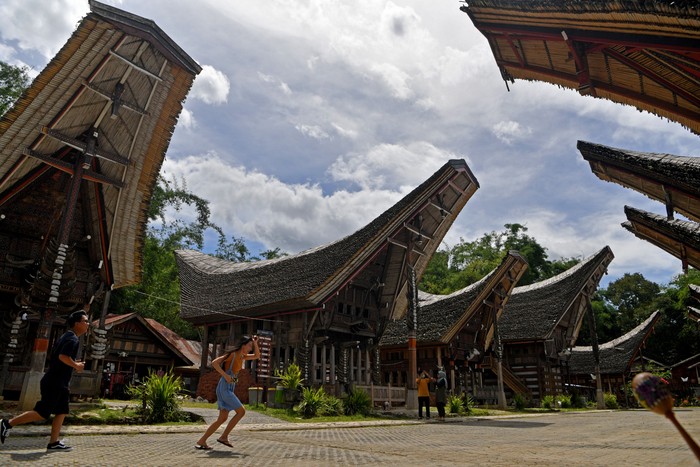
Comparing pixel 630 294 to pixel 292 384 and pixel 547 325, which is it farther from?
pixel 292 384

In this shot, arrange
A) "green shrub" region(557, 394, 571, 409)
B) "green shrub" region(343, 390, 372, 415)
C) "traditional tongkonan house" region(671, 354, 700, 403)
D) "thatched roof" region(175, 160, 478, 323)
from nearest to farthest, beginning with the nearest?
"green shrub" region(343, 390, 372, 415), "thatched roof" region(175, 160, 478, 323), "green shrub" region(557, 394, 571, 409), "traditional tongkonan house" region(671, 354, 700, 403)

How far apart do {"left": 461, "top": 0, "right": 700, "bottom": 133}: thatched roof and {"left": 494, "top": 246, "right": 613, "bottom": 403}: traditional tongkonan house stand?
73.1ft

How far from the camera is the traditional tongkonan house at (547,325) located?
88.6 ft

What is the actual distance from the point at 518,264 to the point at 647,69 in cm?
2032

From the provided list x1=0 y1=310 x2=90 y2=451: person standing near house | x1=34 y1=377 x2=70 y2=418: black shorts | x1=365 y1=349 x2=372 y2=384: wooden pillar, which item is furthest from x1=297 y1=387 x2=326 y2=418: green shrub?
x1=34 y1=377 x2=70 y2=418: black shorts

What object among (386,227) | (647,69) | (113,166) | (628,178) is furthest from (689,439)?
(386,227)

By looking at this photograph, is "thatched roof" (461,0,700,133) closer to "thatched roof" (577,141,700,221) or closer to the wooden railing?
"thatched roof" (577,141,700,221)

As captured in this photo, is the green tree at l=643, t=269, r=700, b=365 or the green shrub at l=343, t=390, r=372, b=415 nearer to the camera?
the green shrub at l=343, t=390, r=372, b=415

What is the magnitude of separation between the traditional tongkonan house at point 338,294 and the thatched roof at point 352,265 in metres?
0.05

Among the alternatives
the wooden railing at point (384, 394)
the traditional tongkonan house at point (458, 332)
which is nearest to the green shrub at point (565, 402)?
the traditional tongkonan house at point (458, 332)

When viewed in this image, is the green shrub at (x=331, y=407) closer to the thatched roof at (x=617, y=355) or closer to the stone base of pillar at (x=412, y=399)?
the stone base of pillar at (x=412, y=399)

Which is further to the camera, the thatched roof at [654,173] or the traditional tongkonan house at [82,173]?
the traditional tongkonan house at [82,173]

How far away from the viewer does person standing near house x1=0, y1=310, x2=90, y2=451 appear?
5562 millimetres

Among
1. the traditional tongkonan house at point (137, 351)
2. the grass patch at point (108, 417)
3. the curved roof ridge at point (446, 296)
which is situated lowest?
the grass patch at point (108, 417)
